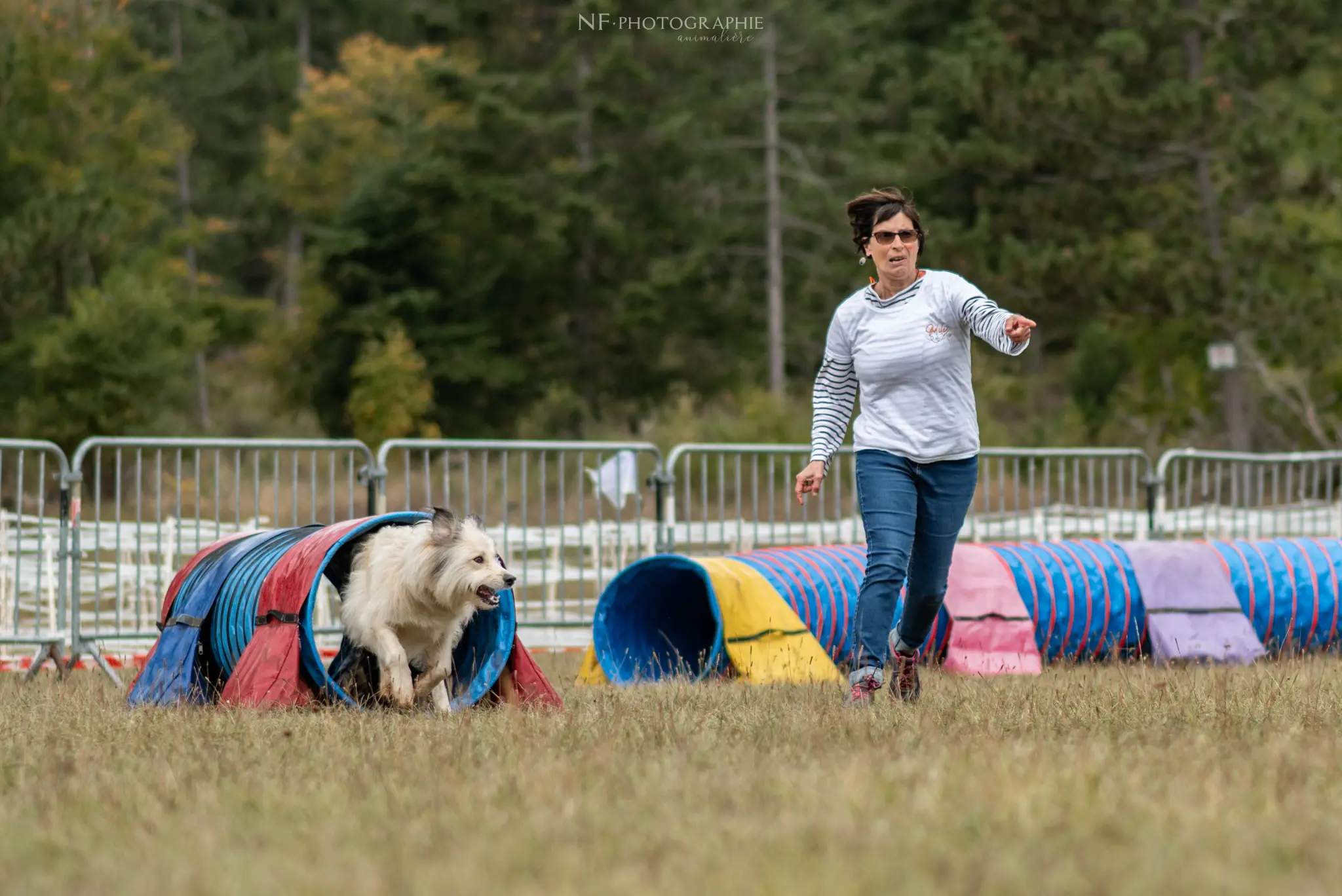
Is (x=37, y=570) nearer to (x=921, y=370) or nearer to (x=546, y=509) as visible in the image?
(x=546, y=509)

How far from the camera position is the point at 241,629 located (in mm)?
6922

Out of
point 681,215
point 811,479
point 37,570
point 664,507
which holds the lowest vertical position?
point 37,570

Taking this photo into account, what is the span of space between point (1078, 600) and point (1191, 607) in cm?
63

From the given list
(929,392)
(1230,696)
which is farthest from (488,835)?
(1230,696)

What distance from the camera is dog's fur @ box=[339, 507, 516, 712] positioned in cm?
641

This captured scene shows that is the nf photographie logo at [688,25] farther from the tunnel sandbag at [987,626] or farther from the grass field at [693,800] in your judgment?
the grass field at [693,800]

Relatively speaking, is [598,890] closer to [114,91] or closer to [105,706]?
[105,706]

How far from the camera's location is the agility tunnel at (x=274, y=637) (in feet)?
21.0

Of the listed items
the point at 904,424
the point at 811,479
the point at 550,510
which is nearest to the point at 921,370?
the point at 904,424

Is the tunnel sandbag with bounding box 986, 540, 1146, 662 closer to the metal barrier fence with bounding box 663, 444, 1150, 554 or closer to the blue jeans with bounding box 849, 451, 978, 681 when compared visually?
the metal barrier fence with bounding box 663, 444, 1150, 554

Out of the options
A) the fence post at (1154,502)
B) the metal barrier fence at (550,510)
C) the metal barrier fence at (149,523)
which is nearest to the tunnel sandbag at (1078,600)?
the metal barrier fence at (550,510)

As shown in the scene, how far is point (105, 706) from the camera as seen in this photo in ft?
22.1

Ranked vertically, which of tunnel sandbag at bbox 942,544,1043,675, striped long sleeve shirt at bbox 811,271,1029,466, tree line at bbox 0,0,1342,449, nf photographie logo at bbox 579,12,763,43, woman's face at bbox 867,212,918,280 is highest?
nf photographie logo at bbox 579,12,763,43

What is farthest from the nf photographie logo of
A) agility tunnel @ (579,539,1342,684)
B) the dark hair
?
the dark hair
